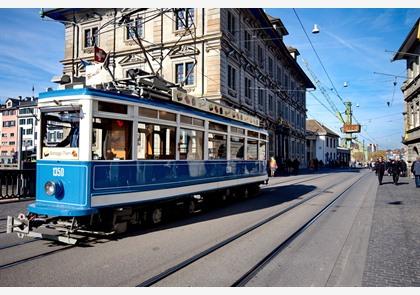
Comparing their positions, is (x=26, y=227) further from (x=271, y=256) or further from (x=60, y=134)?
(x=271, y=256)

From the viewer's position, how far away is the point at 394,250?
611 centimetres

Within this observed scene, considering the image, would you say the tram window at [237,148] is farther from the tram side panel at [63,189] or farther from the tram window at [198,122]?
the tram side panel at [63,189]

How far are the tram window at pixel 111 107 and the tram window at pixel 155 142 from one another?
0.51 meters

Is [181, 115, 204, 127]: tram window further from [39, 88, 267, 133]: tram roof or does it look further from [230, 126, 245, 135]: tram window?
[230, 126, 245, 135]: tram window

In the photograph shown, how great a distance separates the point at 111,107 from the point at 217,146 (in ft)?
14.3

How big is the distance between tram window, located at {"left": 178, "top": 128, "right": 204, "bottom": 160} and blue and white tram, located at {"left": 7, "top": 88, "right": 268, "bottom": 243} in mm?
45

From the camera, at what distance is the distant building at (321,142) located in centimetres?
6387

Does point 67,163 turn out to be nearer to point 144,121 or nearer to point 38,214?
point 38,214

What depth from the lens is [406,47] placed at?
29.3m

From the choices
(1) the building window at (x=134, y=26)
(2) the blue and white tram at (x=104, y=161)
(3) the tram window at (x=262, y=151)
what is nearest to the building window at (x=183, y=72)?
(1) the building window at (x=134, y=26)

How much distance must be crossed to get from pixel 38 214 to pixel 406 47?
31575mm

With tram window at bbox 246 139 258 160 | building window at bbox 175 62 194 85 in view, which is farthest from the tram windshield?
building window at bbox 175 62 194 85

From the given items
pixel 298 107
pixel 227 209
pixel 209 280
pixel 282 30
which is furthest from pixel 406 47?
pixel 209 280

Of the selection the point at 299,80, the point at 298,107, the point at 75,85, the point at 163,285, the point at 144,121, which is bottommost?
the point at 163,285
